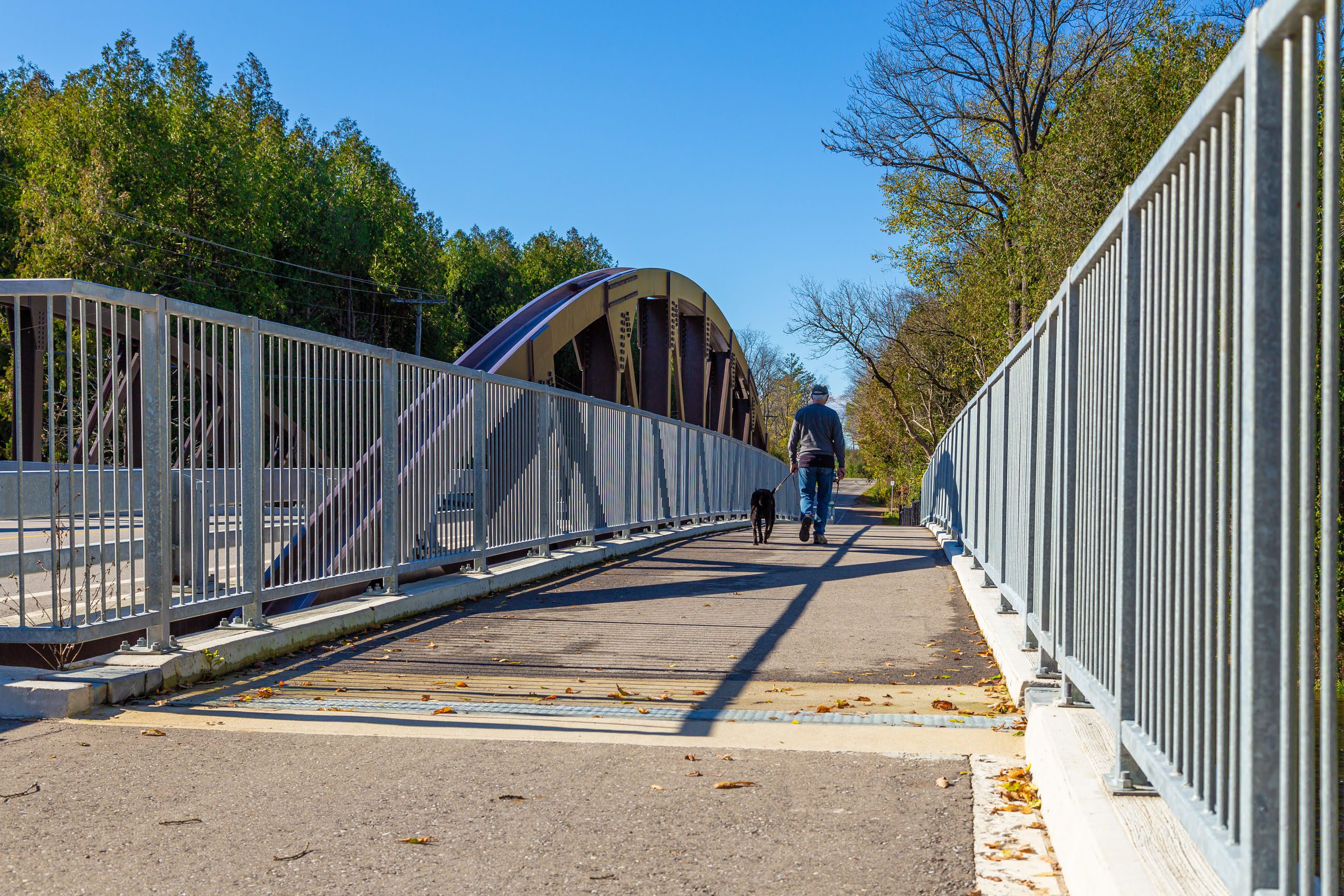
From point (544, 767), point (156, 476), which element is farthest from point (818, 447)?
point (544, 767)

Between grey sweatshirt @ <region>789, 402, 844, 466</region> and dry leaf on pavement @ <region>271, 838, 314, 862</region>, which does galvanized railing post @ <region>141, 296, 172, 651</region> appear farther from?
grey sweatshirt @ <region>789, 402, 844, 466</region>

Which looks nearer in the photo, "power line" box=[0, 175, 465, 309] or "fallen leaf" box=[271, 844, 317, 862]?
"fallen leaf" box=[271, 844, 317, 862]

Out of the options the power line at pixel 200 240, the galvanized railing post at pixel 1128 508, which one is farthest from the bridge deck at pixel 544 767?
the power line at pixel 200 240

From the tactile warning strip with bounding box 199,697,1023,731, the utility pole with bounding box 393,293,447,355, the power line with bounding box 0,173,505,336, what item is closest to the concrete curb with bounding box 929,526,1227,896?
the tactile warning strip with bounding box 199,697,1023,731

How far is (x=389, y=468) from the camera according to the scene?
324 inches

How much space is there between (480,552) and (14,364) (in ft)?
16.4

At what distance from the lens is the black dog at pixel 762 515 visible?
15930 mm

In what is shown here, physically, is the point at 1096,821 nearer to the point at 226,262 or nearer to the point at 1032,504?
the point at 1032,504

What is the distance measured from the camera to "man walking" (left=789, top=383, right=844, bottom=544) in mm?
14875

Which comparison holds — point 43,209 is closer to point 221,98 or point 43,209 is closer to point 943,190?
point 221,98

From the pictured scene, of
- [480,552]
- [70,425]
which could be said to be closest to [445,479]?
[480,552]

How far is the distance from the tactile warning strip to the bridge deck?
2cm

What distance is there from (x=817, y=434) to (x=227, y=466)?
9.63 meters

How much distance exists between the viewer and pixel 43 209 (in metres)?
42.4
